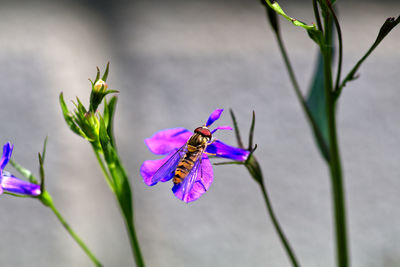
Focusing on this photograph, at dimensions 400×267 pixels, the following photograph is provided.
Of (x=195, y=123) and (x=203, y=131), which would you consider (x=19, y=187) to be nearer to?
(x=203, y=131)

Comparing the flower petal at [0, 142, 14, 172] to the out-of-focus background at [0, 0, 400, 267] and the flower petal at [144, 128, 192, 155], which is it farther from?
the out-of-focus background at [0, 0, 400, 267]

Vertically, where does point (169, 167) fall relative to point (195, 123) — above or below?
above

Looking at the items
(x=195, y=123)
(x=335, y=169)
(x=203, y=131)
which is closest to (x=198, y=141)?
(x=203, y=131)

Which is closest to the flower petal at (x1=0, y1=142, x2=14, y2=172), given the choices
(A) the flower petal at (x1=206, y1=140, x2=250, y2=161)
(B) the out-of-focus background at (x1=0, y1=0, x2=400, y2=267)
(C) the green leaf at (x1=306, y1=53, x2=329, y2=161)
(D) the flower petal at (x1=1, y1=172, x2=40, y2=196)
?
(D) the flower petal at (x1=1, y1=172, x2=40, y2=196)

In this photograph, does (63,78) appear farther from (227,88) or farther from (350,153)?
(350,153)

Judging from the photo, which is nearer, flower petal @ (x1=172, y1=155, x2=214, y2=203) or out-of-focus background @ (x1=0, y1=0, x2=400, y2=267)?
flower petal @ (x1=172, y1=155, x2=214, y2=203)

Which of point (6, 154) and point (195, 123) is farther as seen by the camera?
point (195, 123)
